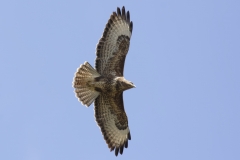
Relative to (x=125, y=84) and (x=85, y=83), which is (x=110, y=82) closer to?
(x=125, y=84)

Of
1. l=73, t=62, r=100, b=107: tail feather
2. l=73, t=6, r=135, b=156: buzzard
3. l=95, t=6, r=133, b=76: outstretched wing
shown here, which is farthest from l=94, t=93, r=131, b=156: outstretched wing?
l=95, t=6, r=133, b=76: outstretched wing

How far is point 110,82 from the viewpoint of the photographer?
1367 centimetres

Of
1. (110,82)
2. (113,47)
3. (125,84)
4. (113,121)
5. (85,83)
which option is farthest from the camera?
(113,121)

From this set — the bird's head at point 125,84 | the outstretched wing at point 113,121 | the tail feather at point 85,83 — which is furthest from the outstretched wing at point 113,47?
the outstretched wing at point 113,121

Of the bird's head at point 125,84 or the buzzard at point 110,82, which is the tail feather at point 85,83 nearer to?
the buzzard at point 110,82

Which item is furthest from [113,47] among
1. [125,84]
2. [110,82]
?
[125,84]

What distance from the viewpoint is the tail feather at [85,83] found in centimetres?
1367

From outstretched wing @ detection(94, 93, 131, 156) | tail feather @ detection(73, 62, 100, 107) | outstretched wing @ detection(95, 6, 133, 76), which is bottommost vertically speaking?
outstretched wing @ detection(94, 93, 131, 156)

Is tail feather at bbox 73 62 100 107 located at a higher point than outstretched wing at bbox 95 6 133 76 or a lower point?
lower

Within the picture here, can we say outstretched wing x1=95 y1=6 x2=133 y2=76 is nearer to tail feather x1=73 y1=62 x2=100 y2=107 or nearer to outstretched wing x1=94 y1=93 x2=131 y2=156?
tail feather x1=73 y1=62 x2=100 y2=107

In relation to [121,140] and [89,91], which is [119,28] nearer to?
[89,91]

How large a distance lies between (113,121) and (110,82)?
1.22m

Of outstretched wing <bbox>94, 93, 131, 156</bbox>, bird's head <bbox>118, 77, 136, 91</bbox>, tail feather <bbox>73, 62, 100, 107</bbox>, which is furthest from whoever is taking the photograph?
outstretched wing <bbox>94, 93, 131, 156</bbox>

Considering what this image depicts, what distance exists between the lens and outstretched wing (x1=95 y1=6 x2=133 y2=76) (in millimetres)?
13836
